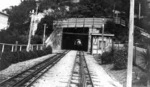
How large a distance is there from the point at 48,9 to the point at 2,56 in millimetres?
39286

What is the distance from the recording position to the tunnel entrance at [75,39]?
166 feet

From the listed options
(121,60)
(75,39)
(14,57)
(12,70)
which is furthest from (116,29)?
(12,70)

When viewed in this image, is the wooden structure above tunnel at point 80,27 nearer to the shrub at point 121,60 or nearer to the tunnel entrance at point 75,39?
the tunnel entrance at point 75,39

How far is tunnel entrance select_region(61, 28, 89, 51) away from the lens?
50.6m

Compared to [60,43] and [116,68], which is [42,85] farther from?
[60,43]

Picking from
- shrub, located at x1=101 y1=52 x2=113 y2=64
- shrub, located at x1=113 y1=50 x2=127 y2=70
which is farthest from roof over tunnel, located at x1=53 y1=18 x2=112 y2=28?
shrub, located at x1=113 y1=50 x2=127 y2=70

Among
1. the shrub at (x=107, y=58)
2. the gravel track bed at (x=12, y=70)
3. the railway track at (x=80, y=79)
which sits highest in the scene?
the shrub at (x=107, y=58)

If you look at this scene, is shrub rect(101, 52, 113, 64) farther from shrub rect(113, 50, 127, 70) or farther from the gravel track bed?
the gravel track bed

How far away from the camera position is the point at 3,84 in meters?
11.1

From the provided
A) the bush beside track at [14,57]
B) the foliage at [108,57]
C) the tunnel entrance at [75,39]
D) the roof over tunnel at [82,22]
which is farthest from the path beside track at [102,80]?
the tunnel entrance at [75,39]

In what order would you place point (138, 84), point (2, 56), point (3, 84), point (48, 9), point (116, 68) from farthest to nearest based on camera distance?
point (48, 9) < point (116, 68) < point (2, 56) < point (138, 84) < point (3, 84)

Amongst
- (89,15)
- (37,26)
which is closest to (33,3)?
(37,26)

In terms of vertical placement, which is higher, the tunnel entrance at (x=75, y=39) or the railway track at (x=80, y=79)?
the tunnel entrance at (x=75, y=39)

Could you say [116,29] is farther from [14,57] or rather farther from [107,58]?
[14,57]
